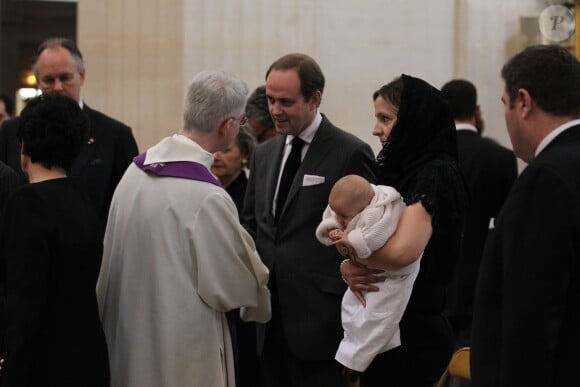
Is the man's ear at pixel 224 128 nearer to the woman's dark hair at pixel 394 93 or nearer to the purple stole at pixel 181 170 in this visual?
the purple stole at pixel 181 170

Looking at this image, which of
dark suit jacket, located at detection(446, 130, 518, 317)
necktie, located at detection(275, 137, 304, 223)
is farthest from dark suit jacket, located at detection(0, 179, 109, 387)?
dark suit jacket, located at detection(446, 130, 518, 317)

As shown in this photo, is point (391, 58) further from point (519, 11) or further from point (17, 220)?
point (17, 220)

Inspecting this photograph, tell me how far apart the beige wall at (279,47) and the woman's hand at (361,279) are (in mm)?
4769

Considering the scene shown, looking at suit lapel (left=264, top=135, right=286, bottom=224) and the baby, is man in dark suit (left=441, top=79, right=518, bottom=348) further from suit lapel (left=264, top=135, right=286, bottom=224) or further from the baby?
the baby

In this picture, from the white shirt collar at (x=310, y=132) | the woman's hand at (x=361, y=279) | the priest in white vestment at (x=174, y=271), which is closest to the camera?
the woman's hand at (x=361, y=279)

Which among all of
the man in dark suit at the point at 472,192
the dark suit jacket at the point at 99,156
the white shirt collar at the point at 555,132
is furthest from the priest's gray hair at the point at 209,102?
the man in dark suit at the point at 472,192

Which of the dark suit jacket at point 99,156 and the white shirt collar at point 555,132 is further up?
the white shirt collar at point 555,132

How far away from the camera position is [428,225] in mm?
3467

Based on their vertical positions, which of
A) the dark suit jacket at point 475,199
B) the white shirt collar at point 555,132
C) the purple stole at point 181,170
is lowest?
the dark suit jacket at point 475,199

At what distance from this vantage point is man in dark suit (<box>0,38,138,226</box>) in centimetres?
485

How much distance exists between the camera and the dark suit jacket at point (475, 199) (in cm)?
596

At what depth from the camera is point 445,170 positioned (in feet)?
11.6

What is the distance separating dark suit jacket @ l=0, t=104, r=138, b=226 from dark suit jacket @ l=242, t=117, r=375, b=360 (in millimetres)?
894

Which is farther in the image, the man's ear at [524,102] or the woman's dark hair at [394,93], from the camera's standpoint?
the woman's dark hair at [394,93]
